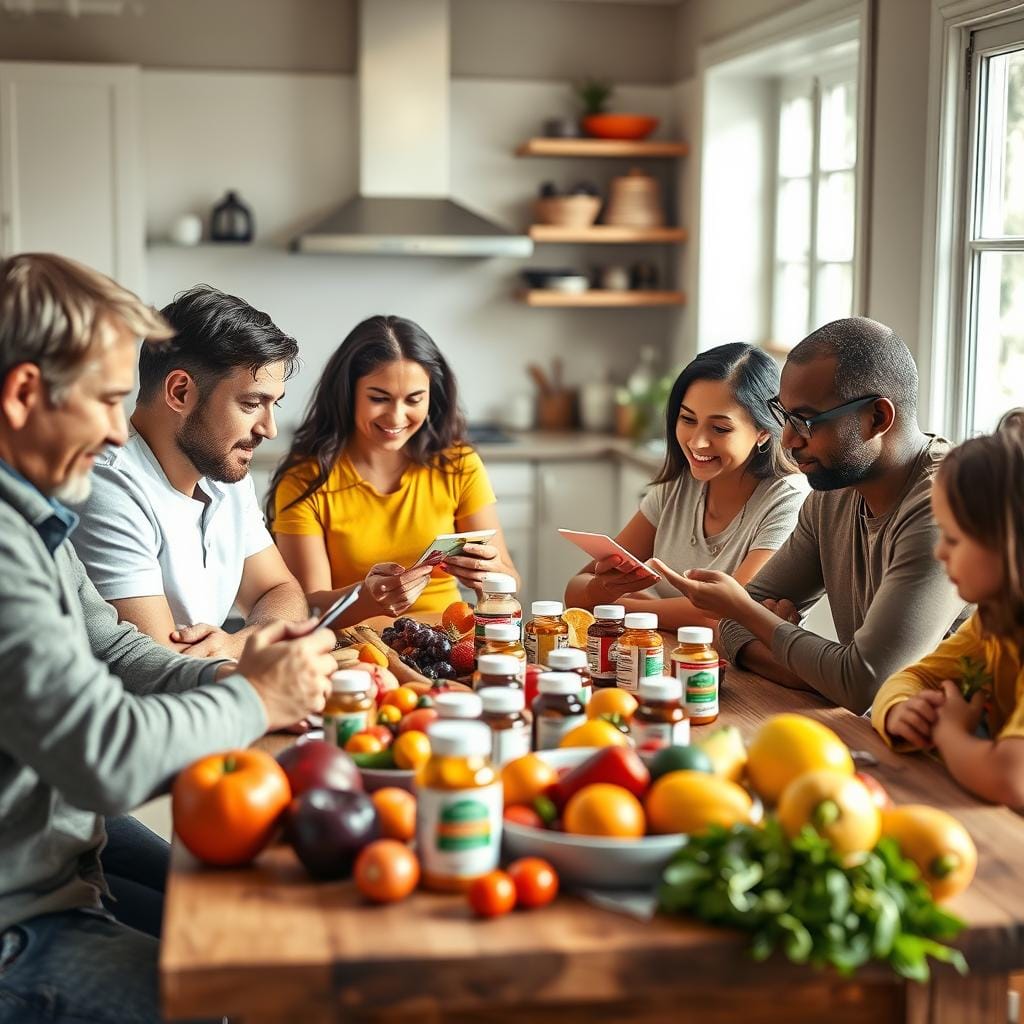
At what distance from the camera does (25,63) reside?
4.94 metres

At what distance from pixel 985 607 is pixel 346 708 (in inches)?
31.5

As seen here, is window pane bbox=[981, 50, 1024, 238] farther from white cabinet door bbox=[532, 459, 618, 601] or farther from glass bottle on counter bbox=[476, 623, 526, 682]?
white cabinet door bbox=[532, 459, 618, 601]

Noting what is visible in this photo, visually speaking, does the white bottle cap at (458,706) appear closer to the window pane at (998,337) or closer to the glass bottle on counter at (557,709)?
the glass bottle on counter at (557,709)

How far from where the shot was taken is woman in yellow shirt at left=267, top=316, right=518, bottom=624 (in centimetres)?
308

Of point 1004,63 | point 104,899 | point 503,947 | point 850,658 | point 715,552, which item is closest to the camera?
point 503,947

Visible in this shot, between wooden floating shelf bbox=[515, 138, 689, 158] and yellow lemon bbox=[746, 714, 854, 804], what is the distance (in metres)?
4.20

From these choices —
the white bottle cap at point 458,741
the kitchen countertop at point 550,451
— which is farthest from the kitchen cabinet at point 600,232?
the white bottle cap at point 458,741

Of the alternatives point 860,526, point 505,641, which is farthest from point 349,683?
point 860,526

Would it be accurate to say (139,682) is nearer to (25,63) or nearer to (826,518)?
(826,518)

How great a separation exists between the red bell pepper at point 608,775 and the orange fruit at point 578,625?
0.93 meters

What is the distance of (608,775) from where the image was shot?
139cm

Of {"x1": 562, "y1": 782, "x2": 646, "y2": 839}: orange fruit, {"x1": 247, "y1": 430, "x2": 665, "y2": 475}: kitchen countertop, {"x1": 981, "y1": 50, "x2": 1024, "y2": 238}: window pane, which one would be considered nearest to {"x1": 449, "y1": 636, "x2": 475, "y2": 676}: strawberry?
{"x1": 562, "y1": 782, "x2": 646, "y2": 839}: orange fruit

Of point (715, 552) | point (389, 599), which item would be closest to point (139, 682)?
point (389, 599)

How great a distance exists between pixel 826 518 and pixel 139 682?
1.22 meters
